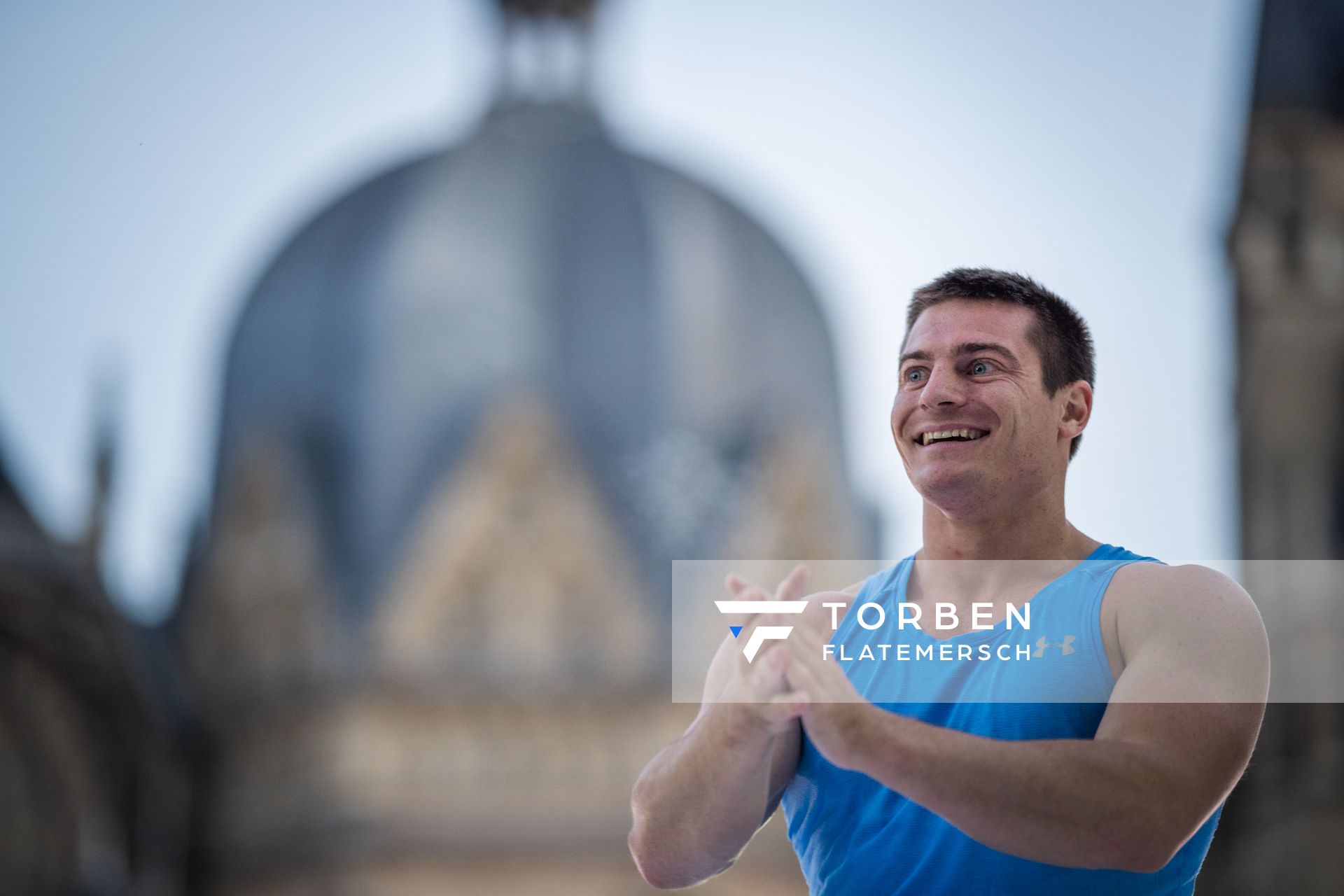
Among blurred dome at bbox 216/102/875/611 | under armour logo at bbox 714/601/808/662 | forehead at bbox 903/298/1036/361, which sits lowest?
under armour logo at bbox 714/601/808/662

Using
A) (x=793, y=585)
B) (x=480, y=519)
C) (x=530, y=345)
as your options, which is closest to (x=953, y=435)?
(x=793, y=585)

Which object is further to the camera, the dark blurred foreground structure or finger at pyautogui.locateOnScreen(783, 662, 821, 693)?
the dark blurred foreground structure

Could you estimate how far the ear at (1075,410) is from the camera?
2.11 meters

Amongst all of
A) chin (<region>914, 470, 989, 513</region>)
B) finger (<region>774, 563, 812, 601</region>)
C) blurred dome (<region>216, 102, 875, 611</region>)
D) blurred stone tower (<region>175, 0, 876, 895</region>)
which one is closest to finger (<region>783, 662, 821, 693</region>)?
finger (<region>774, 563, 812, 601</region>)

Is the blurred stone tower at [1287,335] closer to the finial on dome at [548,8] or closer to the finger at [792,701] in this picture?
the finger at [792,701]

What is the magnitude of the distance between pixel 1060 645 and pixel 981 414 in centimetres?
25

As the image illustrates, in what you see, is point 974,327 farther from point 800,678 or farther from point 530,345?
point 530,345

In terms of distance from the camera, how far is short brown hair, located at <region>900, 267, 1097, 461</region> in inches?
82.5

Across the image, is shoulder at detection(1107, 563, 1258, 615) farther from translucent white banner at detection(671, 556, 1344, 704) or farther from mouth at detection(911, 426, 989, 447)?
mouth at detection(911, 426, 989, 447)

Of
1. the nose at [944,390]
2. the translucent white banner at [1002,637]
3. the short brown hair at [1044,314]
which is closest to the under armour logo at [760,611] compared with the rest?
the translucent white banner at [1002,637]

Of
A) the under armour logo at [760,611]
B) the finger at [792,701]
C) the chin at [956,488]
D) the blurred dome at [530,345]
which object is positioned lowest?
the finger at [792,701]

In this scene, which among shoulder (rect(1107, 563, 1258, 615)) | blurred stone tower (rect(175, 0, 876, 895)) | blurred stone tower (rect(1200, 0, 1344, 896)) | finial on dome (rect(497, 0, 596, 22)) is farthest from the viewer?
finial on dome (rect(497, 0, 596, 22))

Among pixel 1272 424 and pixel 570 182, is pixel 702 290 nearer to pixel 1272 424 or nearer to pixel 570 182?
pixel 570 182

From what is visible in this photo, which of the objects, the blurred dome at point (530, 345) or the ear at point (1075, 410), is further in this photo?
the blurred dome at point (530, 345)
